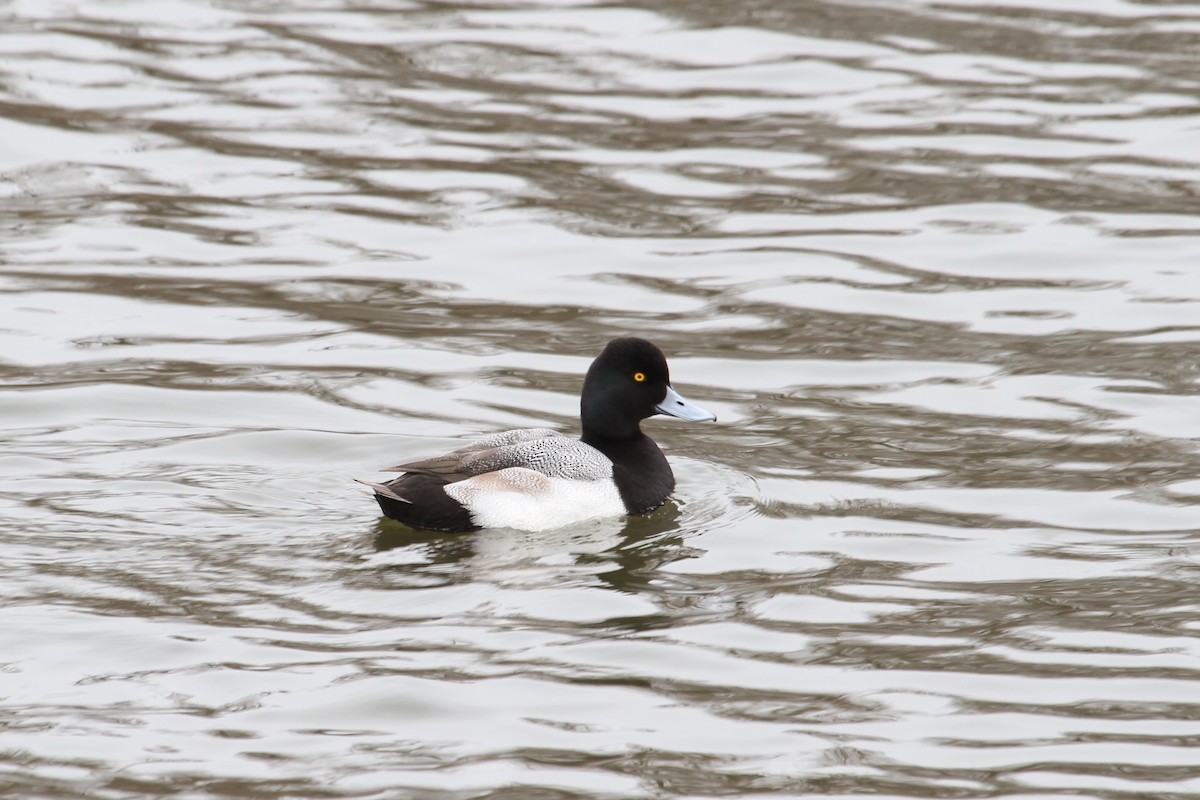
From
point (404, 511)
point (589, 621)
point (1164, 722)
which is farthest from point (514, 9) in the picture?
point (1164, 722)

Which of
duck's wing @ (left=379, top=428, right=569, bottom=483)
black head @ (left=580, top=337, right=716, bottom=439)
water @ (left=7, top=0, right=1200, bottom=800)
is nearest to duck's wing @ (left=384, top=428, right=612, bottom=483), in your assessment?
duck's wing @ (left=379, top=428, right=569, bottom=483)

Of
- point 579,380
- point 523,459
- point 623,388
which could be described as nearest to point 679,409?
point 623,388

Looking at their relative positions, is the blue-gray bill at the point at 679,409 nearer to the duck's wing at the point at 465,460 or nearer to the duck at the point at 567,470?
the duck at the point at 567,470

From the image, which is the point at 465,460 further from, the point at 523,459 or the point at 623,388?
the point at 623,388

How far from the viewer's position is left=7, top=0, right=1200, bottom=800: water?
6.63 meters

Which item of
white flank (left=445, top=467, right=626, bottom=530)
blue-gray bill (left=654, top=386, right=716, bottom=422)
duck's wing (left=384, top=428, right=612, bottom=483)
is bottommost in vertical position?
white flank (left=445, top=467, right=626, bottom=530)

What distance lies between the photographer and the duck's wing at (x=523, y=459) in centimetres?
881

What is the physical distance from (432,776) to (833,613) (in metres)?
2.19

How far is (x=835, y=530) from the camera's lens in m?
8.84

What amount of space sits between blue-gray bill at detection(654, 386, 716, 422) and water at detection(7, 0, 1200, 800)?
15.4 inches

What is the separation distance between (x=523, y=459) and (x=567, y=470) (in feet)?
0.82

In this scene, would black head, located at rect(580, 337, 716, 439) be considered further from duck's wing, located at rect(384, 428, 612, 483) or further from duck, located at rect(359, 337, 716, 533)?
duck's wing, located at rect(384, 428, 612, 483)

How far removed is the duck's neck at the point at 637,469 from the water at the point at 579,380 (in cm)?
19

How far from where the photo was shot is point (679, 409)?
9.62 metres
